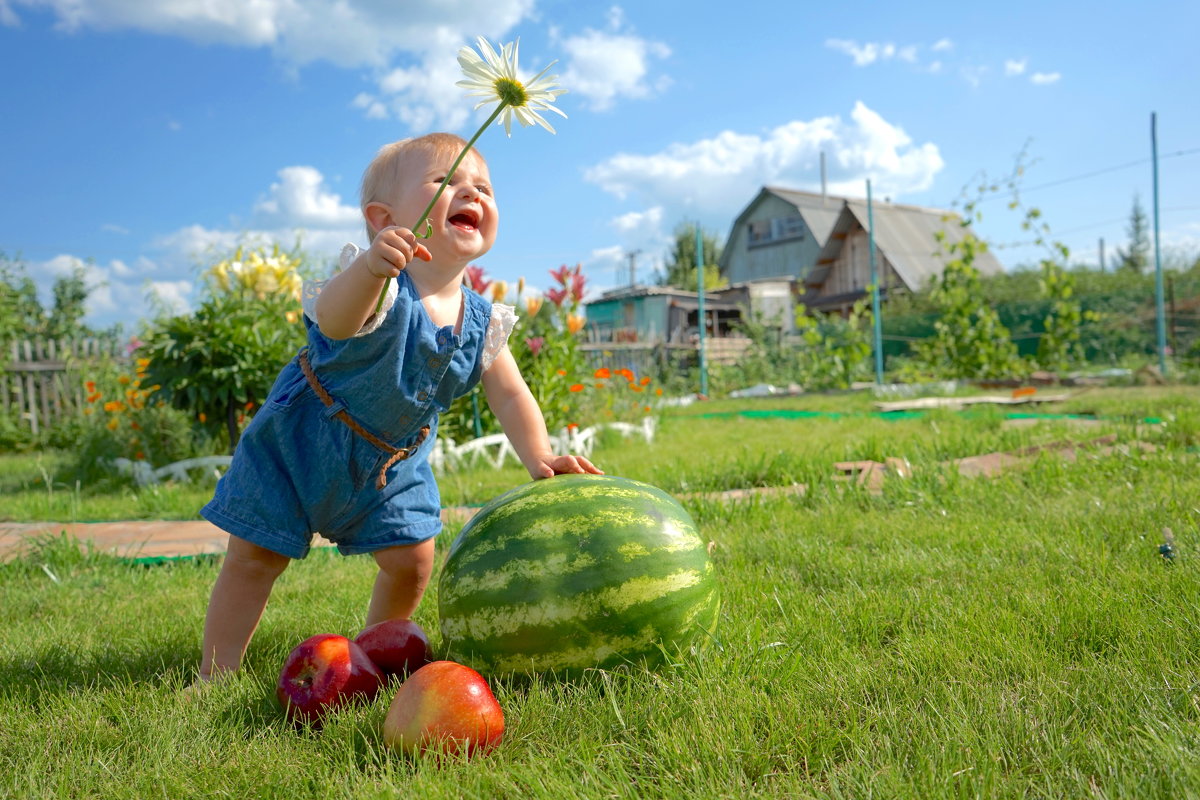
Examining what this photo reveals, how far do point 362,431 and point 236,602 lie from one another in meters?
0.59

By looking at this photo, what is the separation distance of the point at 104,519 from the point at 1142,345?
19269 millimetres

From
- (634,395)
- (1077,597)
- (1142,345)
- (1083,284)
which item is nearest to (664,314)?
(1083,284)

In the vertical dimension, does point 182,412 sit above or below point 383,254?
below

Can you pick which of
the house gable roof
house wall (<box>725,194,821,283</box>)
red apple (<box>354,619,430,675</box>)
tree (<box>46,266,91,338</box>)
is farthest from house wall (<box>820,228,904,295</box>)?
red apple (<box>354,619,430,675</box>)

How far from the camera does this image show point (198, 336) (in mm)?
6062

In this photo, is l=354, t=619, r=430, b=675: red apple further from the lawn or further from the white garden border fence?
the white garden border fence

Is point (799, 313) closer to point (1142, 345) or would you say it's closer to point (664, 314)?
point (1142, 345)

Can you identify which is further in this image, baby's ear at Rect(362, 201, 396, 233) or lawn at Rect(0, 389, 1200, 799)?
baby's ear at Rect(362, 201, 396, 233)

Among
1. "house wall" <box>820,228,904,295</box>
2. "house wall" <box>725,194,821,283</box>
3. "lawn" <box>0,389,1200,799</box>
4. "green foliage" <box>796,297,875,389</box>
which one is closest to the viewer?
"lawn" <box>0,389,1200,799</box>

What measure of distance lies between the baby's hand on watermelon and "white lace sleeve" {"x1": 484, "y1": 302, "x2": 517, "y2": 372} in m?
0.41

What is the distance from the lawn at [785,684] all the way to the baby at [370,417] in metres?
0.27

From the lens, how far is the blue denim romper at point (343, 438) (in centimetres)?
233

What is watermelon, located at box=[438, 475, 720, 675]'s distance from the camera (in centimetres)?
185

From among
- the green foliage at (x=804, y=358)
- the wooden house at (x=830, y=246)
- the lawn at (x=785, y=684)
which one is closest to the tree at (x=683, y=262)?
the wooden house at (x=830, y=246)
